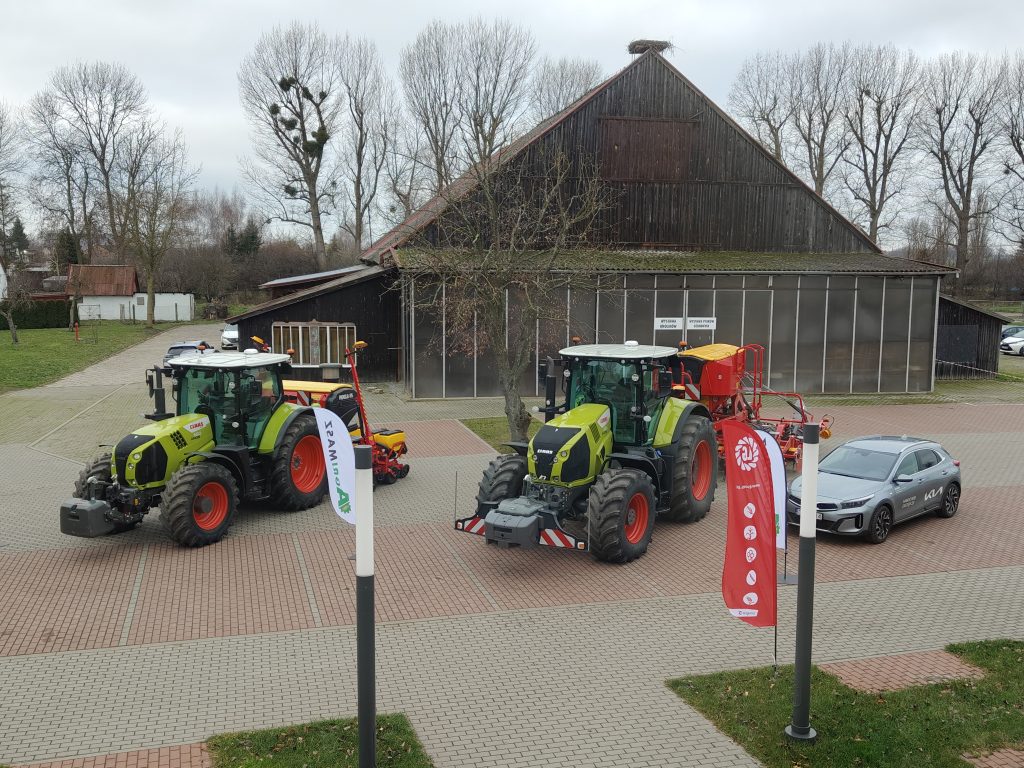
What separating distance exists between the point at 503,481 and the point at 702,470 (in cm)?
385

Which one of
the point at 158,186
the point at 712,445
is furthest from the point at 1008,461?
the point at 158,186

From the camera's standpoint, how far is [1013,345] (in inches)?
1704

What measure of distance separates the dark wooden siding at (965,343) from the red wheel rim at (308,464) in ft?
86.5

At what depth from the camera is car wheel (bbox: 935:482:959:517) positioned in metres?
14.0

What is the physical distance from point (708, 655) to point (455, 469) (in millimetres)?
9153

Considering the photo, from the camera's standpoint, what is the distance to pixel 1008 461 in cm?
1834

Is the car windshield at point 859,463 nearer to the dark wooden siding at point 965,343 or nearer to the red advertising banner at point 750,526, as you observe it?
the red advertising banner at point 750,526

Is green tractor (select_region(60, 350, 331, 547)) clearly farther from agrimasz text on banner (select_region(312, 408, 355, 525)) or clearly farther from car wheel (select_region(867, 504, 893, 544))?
car wheel (select_region(867, 504, 893, 544))

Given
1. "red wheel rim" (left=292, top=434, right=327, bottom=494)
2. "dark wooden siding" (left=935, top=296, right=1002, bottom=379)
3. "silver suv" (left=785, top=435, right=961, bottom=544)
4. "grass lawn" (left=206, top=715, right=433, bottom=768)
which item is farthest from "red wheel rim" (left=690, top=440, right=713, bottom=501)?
"dark wooden siding" (left=935, top=296, right=1002, bottom=379)

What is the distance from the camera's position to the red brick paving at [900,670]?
806 cm

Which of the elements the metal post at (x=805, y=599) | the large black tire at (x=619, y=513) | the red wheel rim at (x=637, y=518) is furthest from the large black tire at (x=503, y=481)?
the metal post at (x=805, y=599)

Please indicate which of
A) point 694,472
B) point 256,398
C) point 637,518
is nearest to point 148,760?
point 637,518

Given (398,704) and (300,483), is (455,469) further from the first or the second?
(398,704)

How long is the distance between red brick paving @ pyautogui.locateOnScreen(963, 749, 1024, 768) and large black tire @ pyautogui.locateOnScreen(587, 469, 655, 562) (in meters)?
4.84
